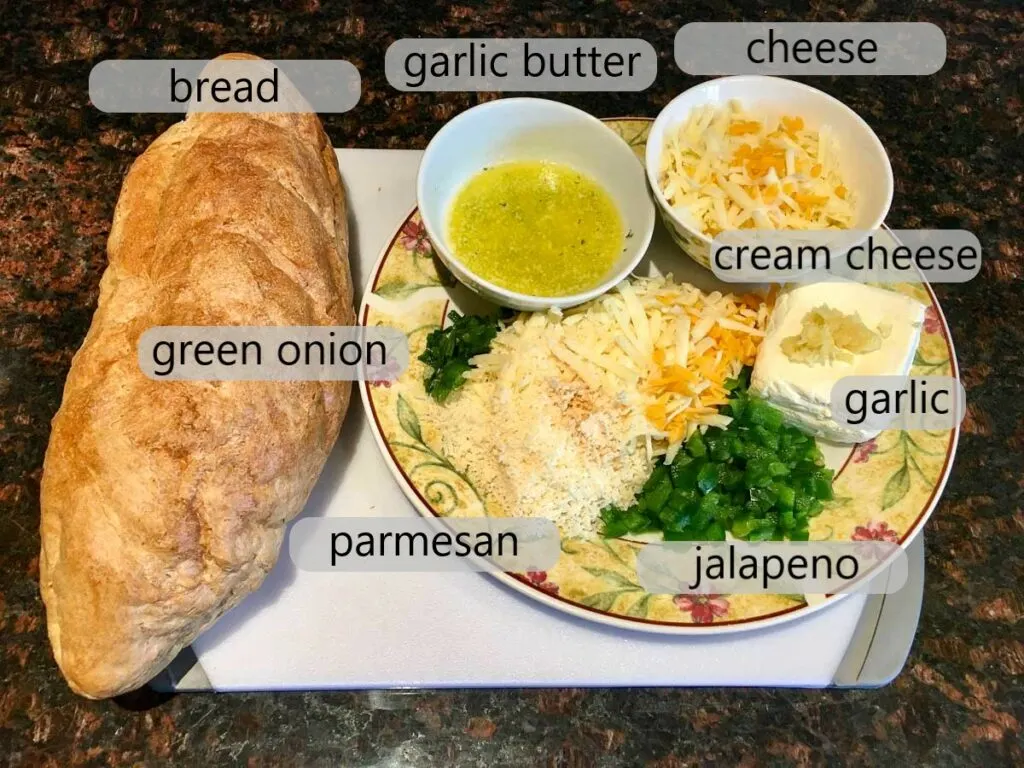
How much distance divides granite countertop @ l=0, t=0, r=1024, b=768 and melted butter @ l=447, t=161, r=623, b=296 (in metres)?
0.45

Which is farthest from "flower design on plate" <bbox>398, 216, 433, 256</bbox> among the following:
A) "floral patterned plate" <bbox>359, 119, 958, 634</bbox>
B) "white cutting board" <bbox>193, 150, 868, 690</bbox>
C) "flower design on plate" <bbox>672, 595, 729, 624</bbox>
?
"flower design on plate" <bbox>672, 595, 729, 624</bbox>

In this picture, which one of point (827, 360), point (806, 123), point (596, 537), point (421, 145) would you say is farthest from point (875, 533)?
point (421, 145)

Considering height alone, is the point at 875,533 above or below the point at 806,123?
below

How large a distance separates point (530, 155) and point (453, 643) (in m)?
1.21

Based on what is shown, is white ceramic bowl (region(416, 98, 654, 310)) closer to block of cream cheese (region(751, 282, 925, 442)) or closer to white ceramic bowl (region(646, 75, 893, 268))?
white ceramic bowl (region(646, 75, 893, 268))

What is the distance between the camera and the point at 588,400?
5.43 feet

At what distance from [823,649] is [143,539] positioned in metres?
1.35

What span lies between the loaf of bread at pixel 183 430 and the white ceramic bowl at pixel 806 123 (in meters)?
0.80

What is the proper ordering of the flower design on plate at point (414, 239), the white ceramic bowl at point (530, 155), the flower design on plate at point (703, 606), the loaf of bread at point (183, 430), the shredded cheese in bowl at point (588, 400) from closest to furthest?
the loaf of bread at point (183, 430) → the flower design on plate at point (703, 606) → the shredded cheese in bowl at point (588, 400) → the white ceramic bowl at point (530, 155) → the flower design on plate at point (414, 239)

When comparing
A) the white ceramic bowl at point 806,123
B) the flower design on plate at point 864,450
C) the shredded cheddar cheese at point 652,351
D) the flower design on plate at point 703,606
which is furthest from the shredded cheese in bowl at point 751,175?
the flower design on plate at point 703,606

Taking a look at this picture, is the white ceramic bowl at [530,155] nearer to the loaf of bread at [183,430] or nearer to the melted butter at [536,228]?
the melted butter at [536,228]

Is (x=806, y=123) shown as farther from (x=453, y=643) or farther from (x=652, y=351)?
(x=453, y=643)

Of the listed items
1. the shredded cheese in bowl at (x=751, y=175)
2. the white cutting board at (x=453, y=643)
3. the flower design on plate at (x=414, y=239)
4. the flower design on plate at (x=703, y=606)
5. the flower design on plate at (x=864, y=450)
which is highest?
the shredded cheese in bowl at (x=751, y=175)

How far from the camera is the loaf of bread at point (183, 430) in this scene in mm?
1342
